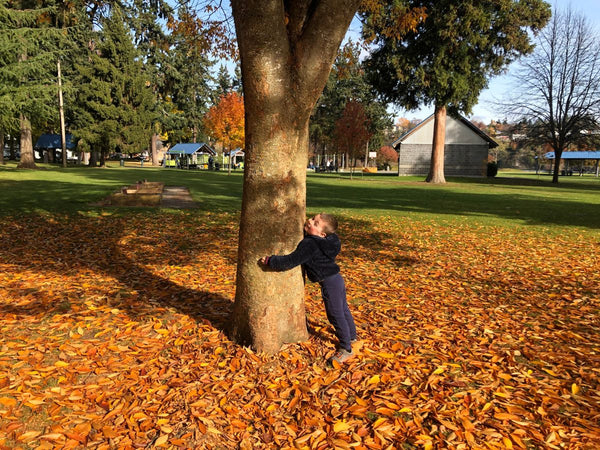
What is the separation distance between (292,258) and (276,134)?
105 centimetres

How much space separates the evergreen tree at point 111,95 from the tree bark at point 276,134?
47.1m

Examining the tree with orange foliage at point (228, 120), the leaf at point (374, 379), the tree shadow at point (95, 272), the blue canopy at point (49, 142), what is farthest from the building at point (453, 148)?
the blue canopy at point (49, 142)

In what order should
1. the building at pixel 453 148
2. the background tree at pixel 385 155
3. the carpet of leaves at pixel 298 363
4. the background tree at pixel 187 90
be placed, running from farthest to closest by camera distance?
the background tree at pixel 385 155 → the background tree at pixel 187 90 → the building at pixel 453 148 → the carpet of leaves at pixel 298 363

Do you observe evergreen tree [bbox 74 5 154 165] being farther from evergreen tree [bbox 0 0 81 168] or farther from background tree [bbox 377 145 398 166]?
background tree [bbox 377 145 398 166]

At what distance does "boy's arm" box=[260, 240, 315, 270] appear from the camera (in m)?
3.51

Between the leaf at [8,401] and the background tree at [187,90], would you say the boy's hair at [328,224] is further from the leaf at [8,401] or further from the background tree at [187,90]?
the background tree at [187,90]

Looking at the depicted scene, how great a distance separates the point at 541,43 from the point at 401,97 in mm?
20066

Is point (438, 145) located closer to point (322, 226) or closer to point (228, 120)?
point (228, 120)

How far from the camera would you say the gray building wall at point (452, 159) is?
45500mm

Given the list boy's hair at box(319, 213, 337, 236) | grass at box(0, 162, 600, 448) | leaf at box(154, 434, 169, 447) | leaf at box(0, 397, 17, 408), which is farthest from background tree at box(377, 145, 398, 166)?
leaf at box(154, 434, 169, 447)

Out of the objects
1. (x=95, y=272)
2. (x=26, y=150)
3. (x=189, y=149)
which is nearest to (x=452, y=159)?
(x=189, y=149)

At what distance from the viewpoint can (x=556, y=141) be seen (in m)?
39.7

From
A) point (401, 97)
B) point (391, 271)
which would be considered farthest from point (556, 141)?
point (391, 271)

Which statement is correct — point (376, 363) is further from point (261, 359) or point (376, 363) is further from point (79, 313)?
point (79, 313)
